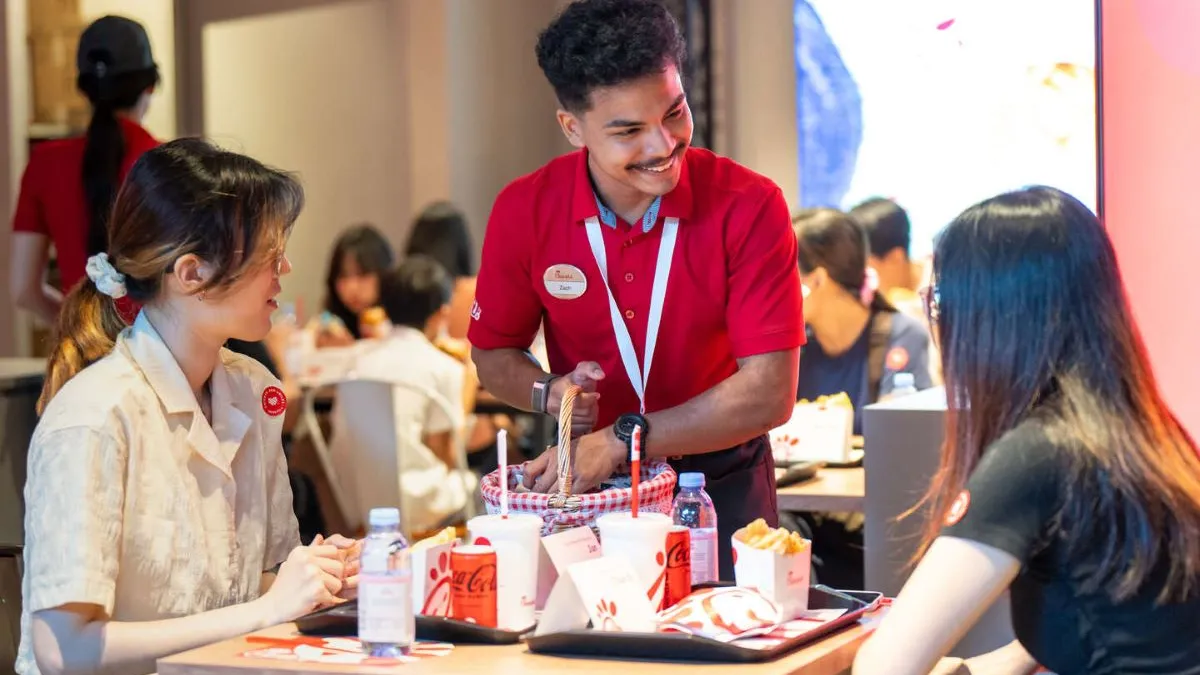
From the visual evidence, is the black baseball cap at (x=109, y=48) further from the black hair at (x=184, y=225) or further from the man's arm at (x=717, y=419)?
the man's arm at (x=717, y=419)

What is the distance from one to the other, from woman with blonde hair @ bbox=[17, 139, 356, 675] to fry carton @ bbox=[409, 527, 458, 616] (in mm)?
180

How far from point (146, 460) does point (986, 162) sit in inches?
165

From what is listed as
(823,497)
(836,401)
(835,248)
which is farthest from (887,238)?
(823,497)

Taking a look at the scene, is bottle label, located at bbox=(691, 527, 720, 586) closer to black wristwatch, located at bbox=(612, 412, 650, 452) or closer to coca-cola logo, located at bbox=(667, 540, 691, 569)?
coca-cola logo, located at bbox=(667, 540, 691, 569)

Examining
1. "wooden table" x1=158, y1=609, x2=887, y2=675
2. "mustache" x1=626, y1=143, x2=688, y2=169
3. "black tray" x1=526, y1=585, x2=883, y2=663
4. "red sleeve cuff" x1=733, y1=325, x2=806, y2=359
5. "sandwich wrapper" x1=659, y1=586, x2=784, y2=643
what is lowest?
"wooden table" x1=158, y1=609, x2=887, y2=675

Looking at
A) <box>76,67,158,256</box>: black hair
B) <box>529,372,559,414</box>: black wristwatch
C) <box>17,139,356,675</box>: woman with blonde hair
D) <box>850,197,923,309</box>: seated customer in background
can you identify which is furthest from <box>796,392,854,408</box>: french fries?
<box>17,139,356,675</box>: woman with blonde hair

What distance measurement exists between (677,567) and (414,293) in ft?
12.8

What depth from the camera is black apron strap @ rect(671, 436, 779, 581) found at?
259cm

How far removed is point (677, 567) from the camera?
6.65 feet

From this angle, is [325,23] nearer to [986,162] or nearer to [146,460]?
[986,162]

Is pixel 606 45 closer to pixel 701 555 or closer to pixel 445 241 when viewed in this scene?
pixel 701 555

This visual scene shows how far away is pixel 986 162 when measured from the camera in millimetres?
5660

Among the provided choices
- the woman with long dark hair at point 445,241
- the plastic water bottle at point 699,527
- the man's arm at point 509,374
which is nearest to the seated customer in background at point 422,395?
the woman with long dark hair at point 445,241

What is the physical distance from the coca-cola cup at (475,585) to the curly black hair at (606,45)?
83 cm
